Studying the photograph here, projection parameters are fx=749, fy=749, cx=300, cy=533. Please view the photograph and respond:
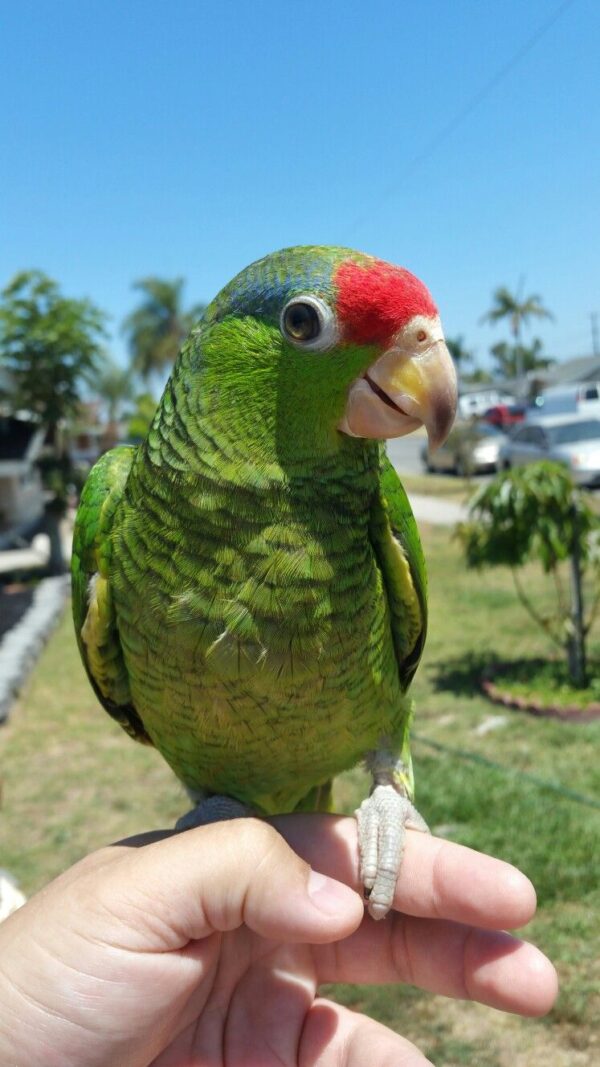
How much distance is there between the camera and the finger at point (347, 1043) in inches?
71.3

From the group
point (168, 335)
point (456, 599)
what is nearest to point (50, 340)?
point (456, 599)

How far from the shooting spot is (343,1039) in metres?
1.94

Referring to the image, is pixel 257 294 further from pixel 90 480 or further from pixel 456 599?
pixel 456 599

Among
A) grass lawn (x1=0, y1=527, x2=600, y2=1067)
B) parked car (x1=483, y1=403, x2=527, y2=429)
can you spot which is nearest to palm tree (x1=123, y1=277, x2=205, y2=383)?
parked car (x1=483, y1=403, x2=527, y2=429)

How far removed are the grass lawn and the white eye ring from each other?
2.51 m

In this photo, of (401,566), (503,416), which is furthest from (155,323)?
(401,566)

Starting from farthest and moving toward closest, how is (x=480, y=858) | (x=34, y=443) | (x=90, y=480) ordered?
(x=34, y=443)
(x=90, y=480)
(x=480, y=858)

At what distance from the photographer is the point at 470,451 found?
17.9 m

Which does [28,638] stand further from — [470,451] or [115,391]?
[115,391]

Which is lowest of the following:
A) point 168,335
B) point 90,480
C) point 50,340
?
point 90,480

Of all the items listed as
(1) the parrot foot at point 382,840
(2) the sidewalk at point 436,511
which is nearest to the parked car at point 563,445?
(2) the sidewalk at point 436,511

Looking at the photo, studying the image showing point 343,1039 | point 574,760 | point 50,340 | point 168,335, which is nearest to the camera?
point 343,1039

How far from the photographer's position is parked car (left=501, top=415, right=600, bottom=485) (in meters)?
15.1

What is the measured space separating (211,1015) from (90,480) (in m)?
1.51
